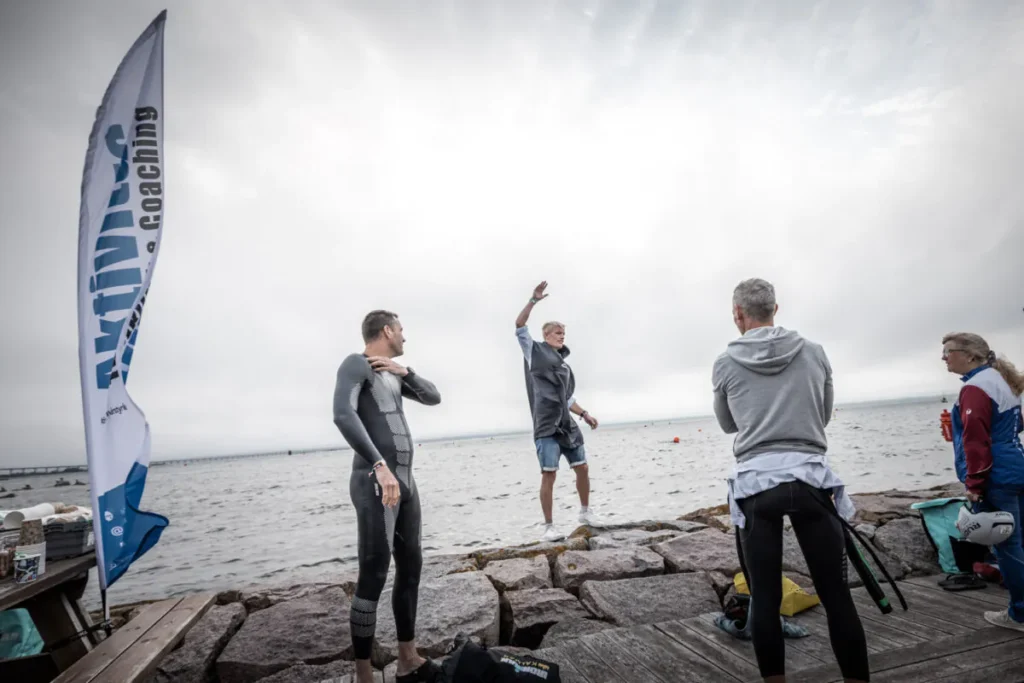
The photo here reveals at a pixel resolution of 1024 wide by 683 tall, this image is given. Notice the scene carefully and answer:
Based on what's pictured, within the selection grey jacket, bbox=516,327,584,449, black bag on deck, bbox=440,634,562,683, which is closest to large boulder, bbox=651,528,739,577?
grey jacket, bbox=516,327,584,449

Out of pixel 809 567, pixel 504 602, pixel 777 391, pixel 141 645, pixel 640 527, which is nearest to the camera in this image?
pixel 809 567

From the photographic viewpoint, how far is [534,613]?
4266mm

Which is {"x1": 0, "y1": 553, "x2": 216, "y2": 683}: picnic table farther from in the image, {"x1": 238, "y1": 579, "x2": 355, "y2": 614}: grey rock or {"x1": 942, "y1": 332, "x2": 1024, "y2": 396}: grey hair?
{"x1": 942, "y1": 332, "x2": 1024, "y2": 396}: grey hair

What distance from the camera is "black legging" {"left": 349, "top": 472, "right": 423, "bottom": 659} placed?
122 inches

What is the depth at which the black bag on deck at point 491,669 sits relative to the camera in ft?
9.16

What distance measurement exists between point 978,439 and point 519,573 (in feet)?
13.7

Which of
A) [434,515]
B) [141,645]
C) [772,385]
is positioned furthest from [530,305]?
[434,515]

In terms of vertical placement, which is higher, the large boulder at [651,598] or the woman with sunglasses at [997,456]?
the woman with sunglasses at [997,456]

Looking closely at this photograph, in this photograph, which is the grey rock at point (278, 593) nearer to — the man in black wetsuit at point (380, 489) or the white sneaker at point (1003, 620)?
the man in black wetsuit at point (380, 489)

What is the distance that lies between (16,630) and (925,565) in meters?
8.81

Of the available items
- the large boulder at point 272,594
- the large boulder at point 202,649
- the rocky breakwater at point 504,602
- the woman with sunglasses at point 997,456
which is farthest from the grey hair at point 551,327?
the large boulder at point 202,649

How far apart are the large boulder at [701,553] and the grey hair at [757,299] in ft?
11.3

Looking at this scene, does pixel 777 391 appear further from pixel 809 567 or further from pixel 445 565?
pixel 445 565

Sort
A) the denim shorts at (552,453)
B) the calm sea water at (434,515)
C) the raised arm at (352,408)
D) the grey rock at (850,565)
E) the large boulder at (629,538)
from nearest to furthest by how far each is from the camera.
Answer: the raised arm at (352,408), the grey rock at (850,565), the large boulder at (629,538), the denim shorts at (552,453), the calm sea water at (434,515)
